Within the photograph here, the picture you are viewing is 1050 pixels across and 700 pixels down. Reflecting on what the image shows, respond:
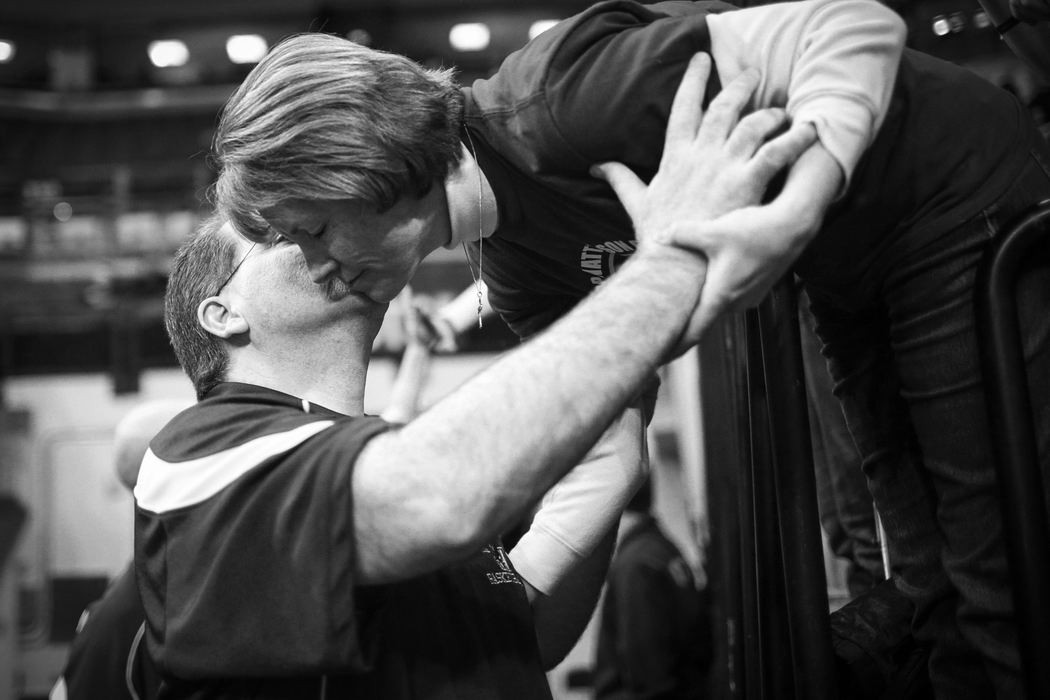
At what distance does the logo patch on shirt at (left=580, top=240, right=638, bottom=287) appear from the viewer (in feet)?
4.49

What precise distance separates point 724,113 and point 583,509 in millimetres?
726

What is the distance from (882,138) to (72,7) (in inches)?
542

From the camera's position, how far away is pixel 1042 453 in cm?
120

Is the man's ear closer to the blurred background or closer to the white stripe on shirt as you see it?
the white stripe on shirt

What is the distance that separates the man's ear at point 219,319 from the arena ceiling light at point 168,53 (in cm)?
1291

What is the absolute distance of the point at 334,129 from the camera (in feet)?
3.92

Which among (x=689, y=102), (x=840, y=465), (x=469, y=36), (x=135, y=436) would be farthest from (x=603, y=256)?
(x=469, y=36)

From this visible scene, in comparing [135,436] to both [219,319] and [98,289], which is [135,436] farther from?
[98,289]

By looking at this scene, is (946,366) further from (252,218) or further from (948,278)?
(252,218)

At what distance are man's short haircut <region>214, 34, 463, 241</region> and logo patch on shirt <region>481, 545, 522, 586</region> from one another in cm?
50

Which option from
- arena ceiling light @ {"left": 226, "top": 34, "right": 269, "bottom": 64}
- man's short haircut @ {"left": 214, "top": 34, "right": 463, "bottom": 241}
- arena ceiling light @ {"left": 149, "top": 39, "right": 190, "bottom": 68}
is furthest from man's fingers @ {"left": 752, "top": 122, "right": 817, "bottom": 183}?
arena ceiling light @ {"left": 149, "top": 39, "right": 190, "bottom": 68}

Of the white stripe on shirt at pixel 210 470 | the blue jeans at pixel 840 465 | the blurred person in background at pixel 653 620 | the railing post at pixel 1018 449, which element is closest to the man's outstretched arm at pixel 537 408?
the white stripe on shirt at pixel 210 470

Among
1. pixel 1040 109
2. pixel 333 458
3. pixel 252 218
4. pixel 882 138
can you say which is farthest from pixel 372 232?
pixel 1040 109

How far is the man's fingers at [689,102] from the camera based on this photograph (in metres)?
1.07
